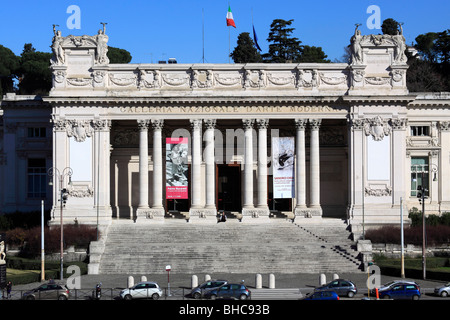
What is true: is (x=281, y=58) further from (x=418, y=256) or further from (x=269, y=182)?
(x=418, y=256)

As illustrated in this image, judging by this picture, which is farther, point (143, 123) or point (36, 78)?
point (36, 78)

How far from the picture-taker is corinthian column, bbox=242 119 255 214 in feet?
249

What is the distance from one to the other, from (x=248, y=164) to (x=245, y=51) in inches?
2268

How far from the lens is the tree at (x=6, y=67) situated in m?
134

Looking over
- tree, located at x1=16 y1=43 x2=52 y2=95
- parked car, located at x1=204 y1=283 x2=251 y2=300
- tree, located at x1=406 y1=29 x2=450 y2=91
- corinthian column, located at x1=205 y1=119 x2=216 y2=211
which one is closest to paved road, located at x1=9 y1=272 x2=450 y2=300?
parked car, located at x1=204 y1=283 x2=251 y2=300

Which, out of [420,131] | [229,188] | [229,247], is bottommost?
[229,247]

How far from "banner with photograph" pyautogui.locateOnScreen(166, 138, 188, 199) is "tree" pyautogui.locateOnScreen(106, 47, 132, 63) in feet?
199

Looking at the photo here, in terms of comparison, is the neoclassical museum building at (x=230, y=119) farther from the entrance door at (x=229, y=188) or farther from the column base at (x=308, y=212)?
the entrance door at (x=229, y=188)

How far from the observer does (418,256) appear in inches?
2630

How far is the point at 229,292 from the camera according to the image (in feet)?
155

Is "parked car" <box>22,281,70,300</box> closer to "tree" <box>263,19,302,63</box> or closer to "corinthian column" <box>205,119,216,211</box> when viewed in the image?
"corinthian column" <box>205,119,216,211</box>

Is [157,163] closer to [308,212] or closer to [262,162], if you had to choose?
[262,162]

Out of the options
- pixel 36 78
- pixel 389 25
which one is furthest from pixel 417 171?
pixel 36 78
